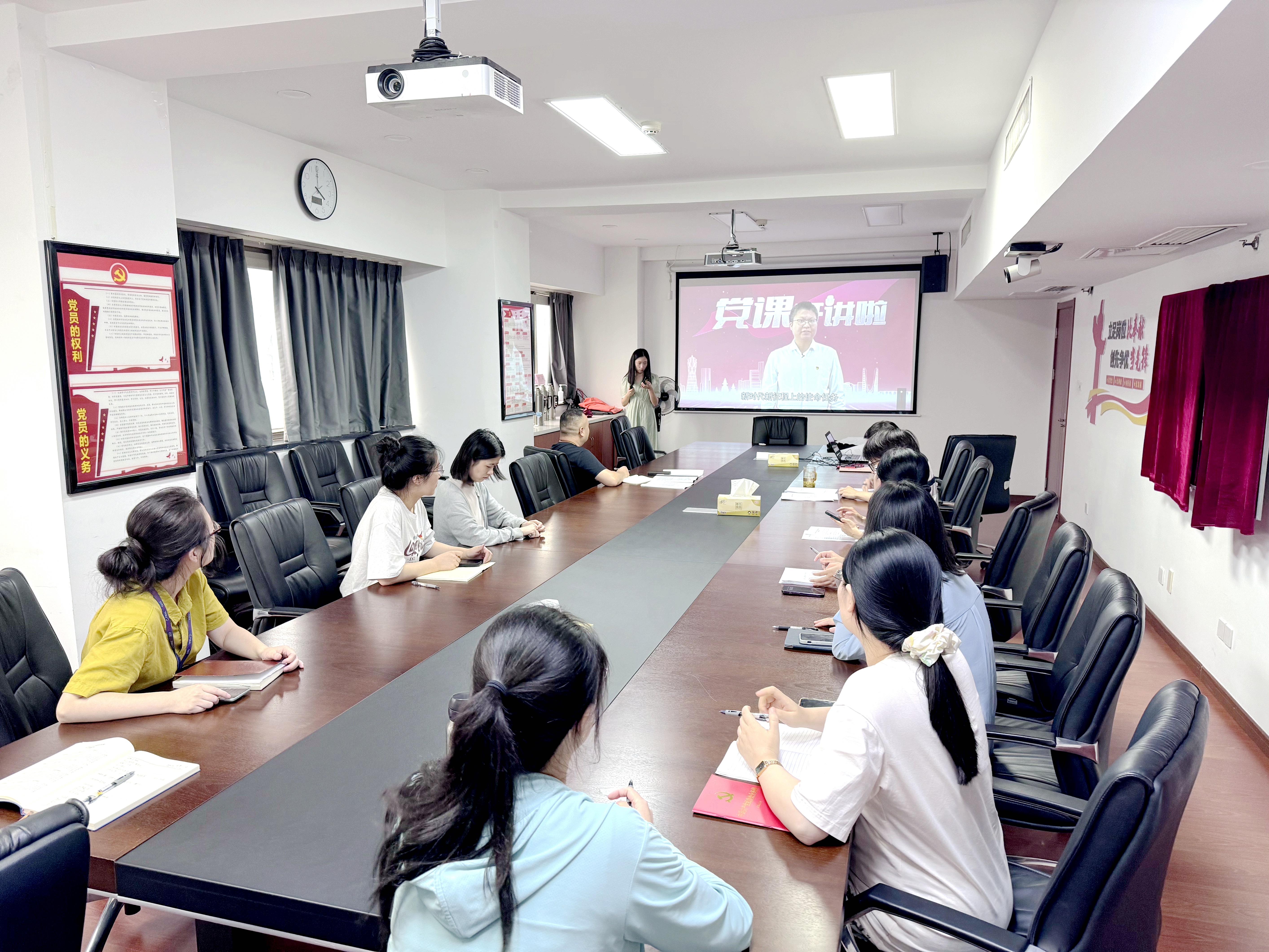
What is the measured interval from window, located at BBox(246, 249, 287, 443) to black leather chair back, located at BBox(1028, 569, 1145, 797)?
15.3ft

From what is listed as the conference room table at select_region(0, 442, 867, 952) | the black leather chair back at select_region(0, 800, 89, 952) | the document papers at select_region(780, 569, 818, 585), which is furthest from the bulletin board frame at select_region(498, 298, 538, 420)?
the black leather chair back at select_region(0, 800, 89, 952)

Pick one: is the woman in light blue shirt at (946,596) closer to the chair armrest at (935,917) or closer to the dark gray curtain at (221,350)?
the chair armrest at (935,917)

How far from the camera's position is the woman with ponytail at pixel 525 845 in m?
0.91

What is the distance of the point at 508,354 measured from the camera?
6.30 m

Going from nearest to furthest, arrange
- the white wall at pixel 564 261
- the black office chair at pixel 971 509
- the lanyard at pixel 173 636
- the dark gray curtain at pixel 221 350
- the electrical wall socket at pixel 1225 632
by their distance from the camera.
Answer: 1. the lanyard at pixel 173 636
2. the electrical wall socket at pixel 1225 632
3. the black office chair at pixel 971 509
4. the dark gray curtain at pixel 221 350
5. the white wall at pixel 564 261

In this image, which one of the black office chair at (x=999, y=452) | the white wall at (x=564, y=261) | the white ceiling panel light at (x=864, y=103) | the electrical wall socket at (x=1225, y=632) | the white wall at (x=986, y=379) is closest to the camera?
the electrical wall socket at (x=1225, y=632)

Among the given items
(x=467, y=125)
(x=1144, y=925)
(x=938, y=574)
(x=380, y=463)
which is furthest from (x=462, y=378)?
(x=1144, y=925)

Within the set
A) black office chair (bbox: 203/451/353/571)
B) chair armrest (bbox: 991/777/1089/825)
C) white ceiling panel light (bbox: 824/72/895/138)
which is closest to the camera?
chair armrest (bbox: 991/777/1089/825)

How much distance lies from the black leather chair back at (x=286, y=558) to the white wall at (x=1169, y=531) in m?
3.62

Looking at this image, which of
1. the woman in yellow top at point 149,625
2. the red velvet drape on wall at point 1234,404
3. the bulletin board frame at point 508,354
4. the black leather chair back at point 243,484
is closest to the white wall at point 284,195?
the bulletin board frame at point 508,354

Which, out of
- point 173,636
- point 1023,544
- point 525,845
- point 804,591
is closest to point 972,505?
point 1023,544

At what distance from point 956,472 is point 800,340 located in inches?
157

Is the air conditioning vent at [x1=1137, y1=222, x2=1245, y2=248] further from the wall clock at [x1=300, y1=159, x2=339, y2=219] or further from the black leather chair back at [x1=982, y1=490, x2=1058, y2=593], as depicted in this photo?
the wall clock at [x1=300, y1=159, x2=339, y2=219]

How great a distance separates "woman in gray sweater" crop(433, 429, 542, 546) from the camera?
11.5 feet
